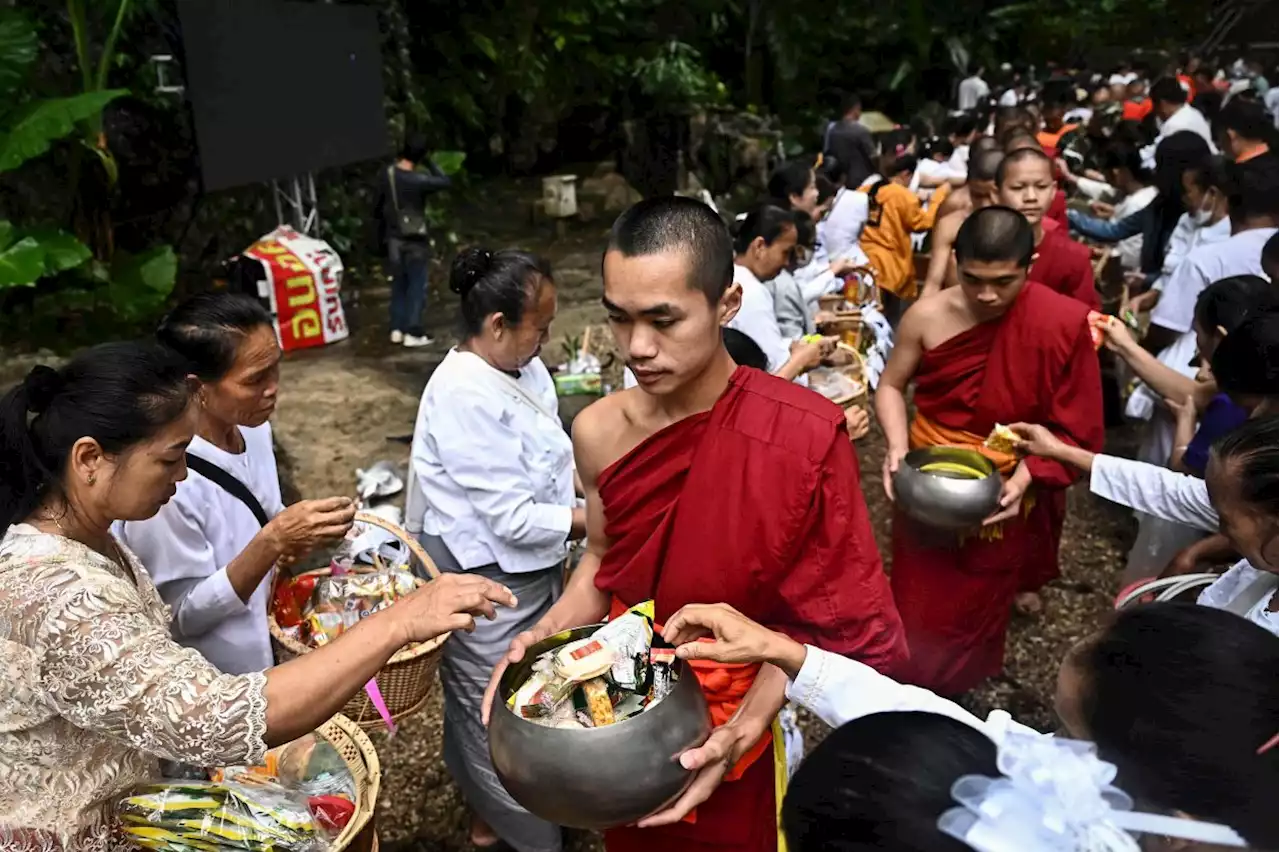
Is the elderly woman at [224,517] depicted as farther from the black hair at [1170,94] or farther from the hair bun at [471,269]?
the black hair at [1170,94]

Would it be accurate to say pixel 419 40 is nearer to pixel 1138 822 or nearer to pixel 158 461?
pixel 158 461

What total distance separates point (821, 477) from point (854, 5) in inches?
846

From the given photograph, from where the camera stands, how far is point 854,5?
2078 centimetres

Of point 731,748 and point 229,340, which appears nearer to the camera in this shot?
point 731,748

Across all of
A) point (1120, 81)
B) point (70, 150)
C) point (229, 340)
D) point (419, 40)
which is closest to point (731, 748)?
point (229, 340)

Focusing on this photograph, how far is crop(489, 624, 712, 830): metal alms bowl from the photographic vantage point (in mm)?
1682

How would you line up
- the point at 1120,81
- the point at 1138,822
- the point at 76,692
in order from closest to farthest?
the point at 1138,822
the point at 76,692
the point at 1120,81

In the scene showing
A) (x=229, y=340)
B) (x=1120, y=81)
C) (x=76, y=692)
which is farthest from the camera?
(x=1120, y=81)

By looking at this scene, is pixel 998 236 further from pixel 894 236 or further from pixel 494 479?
pixel 894 236

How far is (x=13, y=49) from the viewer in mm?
7148

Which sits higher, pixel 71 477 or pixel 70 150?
pixel 71 477

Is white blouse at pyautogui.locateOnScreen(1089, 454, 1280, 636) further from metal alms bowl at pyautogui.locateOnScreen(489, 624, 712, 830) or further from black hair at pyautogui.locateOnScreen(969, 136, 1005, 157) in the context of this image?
black hair at pyautogui.locateOnScreen(969, 136, 1005, 157)

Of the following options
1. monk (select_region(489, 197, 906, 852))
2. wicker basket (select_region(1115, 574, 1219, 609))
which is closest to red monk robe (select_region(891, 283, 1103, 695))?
wicker basket (select_region(1115, 574, 1219, 609))

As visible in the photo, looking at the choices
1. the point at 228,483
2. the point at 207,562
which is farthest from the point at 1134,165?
the point at 207,562
